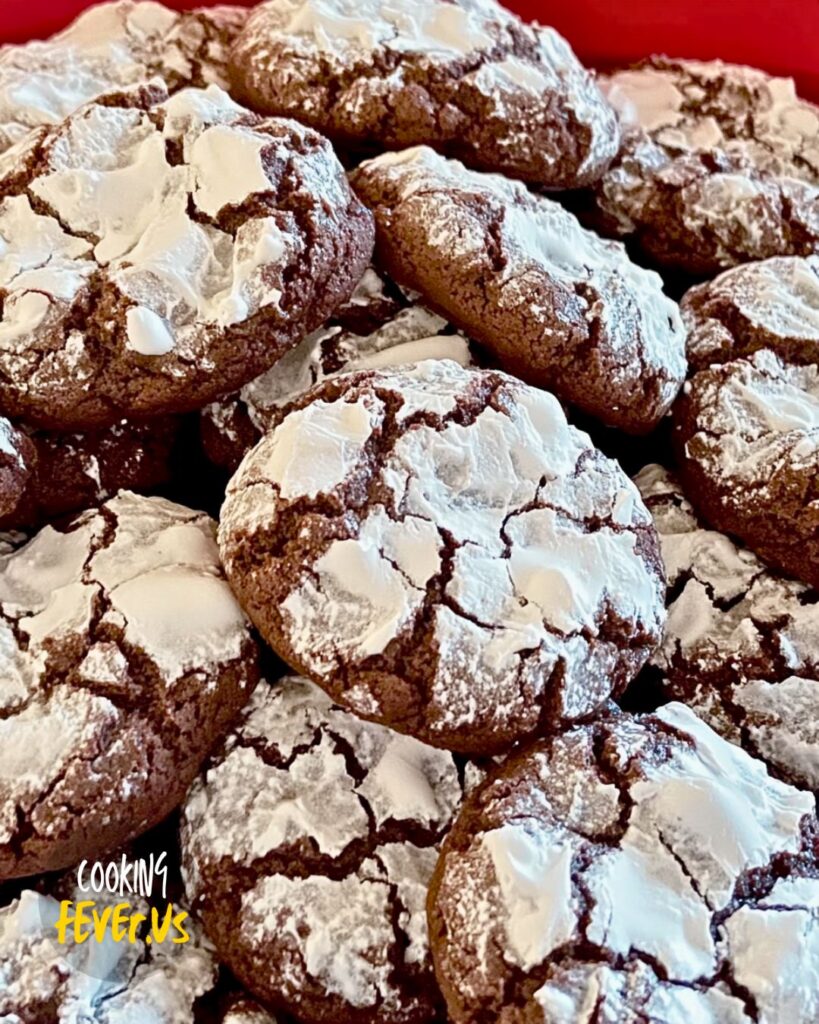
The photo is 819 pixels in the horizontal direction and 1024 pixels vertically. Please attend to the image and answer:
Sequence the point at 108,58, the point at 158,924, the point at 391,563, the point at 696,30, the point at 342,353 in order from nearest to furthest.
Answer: the point at 391,563 → the point at 158,924 → the point at 342,353 → the point at 108,58 → the point at 696,30

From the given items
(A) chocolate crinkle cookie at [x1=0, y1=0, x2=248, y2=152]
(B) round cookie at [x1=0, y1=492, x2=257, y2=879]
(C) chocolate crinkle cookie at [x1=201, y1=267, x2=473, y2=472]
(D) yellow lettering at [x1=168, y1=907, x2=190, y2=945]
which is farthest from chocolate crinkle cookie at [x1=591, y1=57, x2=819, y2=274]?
(D) yellow lettering at [x1=168, y1=907, x2=190, y2=945]

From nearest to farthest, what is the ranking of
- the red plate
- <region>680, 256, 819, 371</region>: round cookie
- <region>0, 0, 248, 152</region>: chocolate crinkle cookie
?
<region>680, 256, 819, 371</region>: round cookie
<region>0, 0, 248, 152</region>: chocolate crinkle cookie
the red plate

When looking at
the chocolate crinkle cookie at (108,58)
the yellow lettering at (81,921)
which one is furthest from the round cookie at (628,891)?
the chocolate crinkle cookie at (108,58)

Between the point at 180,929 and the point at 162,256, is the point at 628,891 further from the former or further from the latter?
the point at 162,256

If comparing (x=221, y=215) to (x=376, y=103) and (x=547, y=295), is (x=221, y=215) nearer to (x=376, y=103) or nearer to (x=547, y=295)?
(x=376, y=103)

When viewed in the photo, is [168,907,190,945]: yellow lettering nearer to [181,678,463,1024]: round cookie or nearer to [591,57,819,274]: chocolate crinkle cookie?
[181,678,463,1024]: round cookie

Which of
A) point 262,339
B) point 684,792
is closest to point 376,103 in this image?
point 262,339

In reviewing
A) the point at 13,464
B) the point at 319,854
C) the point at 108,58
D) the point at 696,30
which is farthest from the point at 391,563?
the point at 696,30
